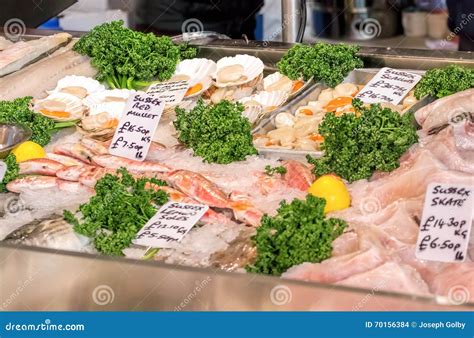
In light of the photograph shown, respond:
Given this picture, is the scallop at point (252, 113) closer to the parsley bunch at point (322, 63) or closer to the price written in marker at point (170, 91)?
the price written in marker at point (170, 91)

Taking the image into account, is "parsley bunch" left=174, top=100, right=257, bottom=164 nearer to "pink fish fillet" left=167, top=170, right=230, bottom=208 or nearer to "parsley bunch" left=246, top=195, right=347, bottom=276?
"pink fish fillet" left=167, top=170, right=230, bottom=208

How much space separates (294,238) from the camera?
2707 millimetres

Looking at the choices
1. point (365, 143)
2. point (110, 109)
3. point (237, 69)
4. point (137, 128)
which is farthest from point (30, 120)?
point (365, 143)

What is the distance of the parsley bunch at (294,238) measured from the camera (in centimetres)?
271

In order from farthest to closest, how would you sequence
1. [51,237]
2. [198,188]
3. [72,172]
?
[72,172], [198,188], [51,237]

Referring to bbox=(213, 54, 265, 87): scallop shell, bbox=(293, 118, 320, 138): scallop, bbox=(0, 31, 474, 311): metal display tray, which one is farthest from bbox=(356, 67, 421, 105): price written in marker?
bbox=(0, 31, 474, 311): metal display tray

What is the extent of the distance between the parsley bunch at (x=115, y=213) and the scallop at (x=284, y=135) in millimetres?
725

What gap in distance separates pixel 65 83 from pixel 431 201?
224cm

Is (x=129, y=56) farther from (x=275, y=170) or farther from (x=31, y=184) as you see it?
(x=275, y=170)

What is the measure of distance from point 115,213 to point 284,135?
992 mm

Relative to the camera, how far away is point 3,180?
11.7ft

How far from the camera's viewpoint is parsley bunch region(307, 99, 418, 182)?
3344 millimetres

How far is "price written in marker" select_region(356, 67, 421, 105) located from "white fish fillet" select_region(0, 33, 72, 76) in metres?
1.56

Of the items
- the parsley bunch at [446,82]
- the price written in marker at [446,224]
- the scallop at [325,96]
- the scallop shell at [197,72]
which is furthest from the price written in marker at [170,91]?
the price written in marker at [446,224]
